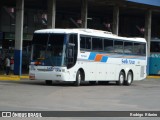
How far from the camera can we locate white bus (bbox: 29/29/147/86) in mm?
26859

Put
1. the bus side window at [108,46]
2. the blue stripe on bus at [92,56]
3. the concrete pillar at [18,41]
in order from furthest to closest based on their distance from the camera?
1. the concrete pillar at [18,41]
2. the bus side window at [108,46]
3. the blue stripe on bus at [92,56]

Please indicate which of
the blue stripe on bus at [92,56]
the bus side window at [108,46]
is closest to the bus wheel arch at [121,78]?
the bus side window at [108,46]

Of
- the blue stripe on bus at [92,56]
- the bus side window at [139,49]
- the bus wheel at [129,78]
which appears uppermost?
the bus side window at [139,49]

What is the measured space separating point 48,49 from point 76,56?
5.41 feet

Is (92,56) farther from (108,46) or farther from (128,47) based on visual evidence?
(128,47)

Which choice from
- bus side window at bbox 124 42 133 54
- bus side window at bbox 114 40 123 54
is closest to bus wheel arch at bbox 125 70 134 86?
bus side window at bbox 124 42 133 54

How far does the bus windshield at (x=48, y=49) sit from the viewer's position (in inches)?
1056

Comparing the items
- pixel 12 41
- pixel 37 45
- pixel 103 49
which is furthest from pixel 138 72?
pixel 12 41

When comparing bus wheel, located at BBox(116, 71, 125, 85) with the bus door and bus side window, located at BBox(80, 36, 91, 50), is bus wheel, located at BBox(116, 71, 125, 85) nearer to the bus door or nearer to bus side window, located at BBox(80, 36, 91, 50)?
bus side window, located at BBox(80, 36, 91, 50)

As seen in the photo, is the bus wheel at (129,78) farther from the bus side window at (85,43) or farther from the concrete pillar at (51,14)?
the concrete pillar at (51,14)

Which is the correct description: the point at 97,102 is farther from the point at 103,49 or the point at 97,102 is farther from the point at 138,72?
the point at 138,72

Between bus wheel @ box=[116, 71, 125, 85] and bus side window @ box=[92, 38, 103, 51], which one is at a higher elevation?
bus side window @ box=[92, 38, 103, 51]

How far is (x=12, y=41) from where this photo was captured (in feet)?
180

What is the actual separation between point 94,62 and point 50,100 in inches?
442
